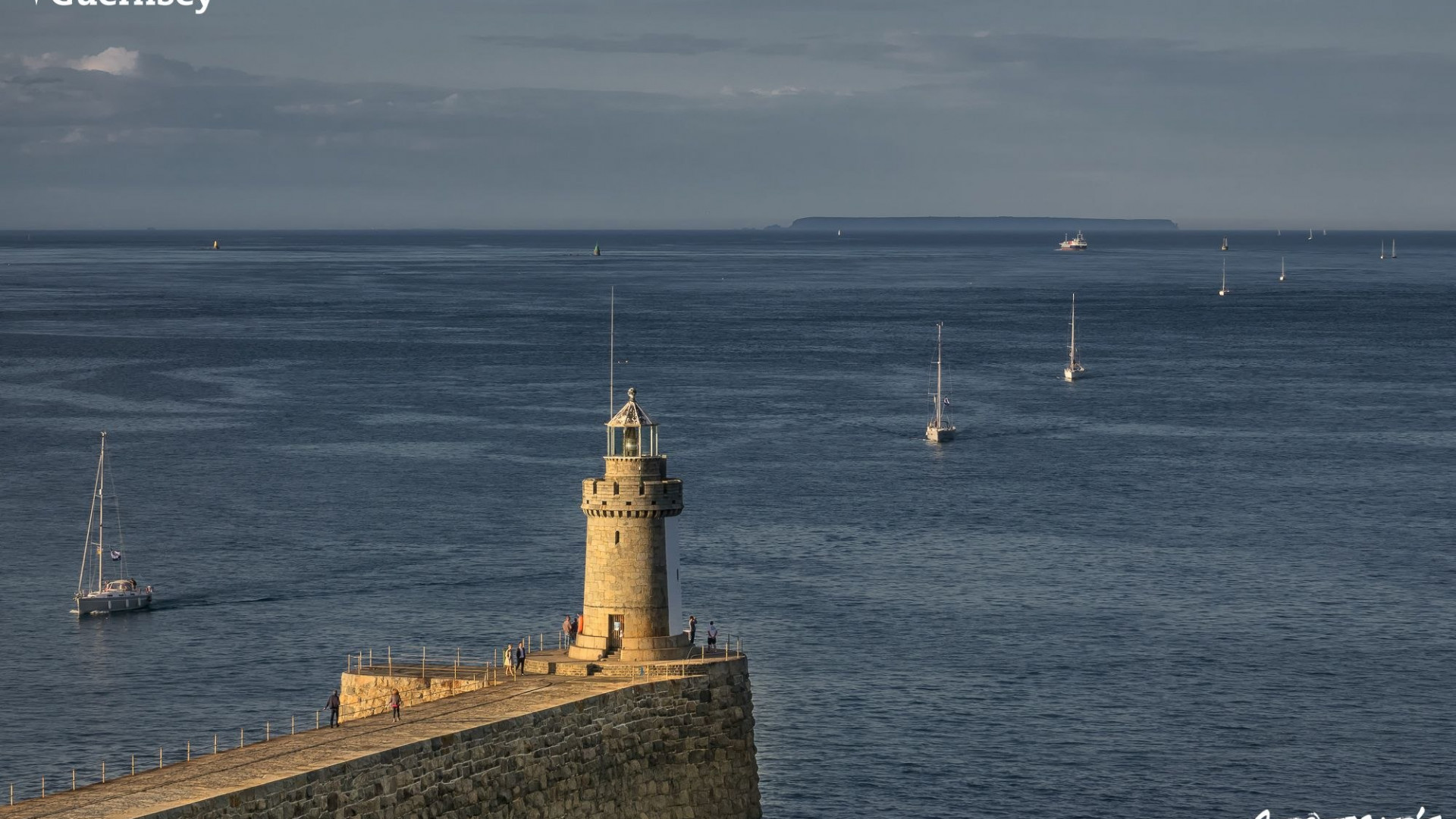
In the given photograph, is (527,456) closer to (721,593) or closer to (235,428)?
(235,428)

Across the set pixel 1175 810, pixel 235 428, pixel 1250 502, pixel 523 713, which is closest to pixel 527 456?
pixel 235 428

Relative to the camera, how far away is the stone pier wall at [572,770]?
42500 mm

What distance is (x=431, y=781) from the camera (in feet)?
148

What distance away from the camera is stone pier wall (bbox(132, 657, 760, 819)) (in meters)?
42.5

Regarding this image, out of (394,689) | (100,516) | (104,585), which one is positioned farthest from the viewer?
(100,516)

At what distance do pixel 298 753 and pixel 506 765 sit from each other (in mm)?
4760

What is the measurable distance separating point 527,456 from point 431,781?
8246 centimetres

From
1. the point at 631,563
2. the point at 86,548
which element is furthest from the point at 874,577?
the point at 631,563

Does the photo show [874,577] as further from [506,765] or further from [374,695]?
[506,765]

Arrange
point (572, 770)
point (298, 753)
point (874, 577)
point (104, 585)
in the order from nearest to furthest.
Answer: point (298, 753) < point (572, 770) < point (104, 585) < point (874, 577)

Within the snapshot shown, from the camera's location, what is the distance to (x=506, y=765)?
154 feet

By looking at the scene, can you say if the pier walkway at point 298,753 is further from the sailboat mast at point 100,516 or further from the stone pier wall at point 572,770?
the sailboat mast at point 100,516

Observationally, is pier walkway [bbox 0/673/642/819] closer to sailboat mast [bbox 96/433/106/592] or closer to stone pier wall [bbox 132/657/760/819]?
stone pier wall [bbox 132/657/760/819]

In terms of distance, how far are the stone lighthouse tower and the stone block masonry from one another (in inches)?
60.0
